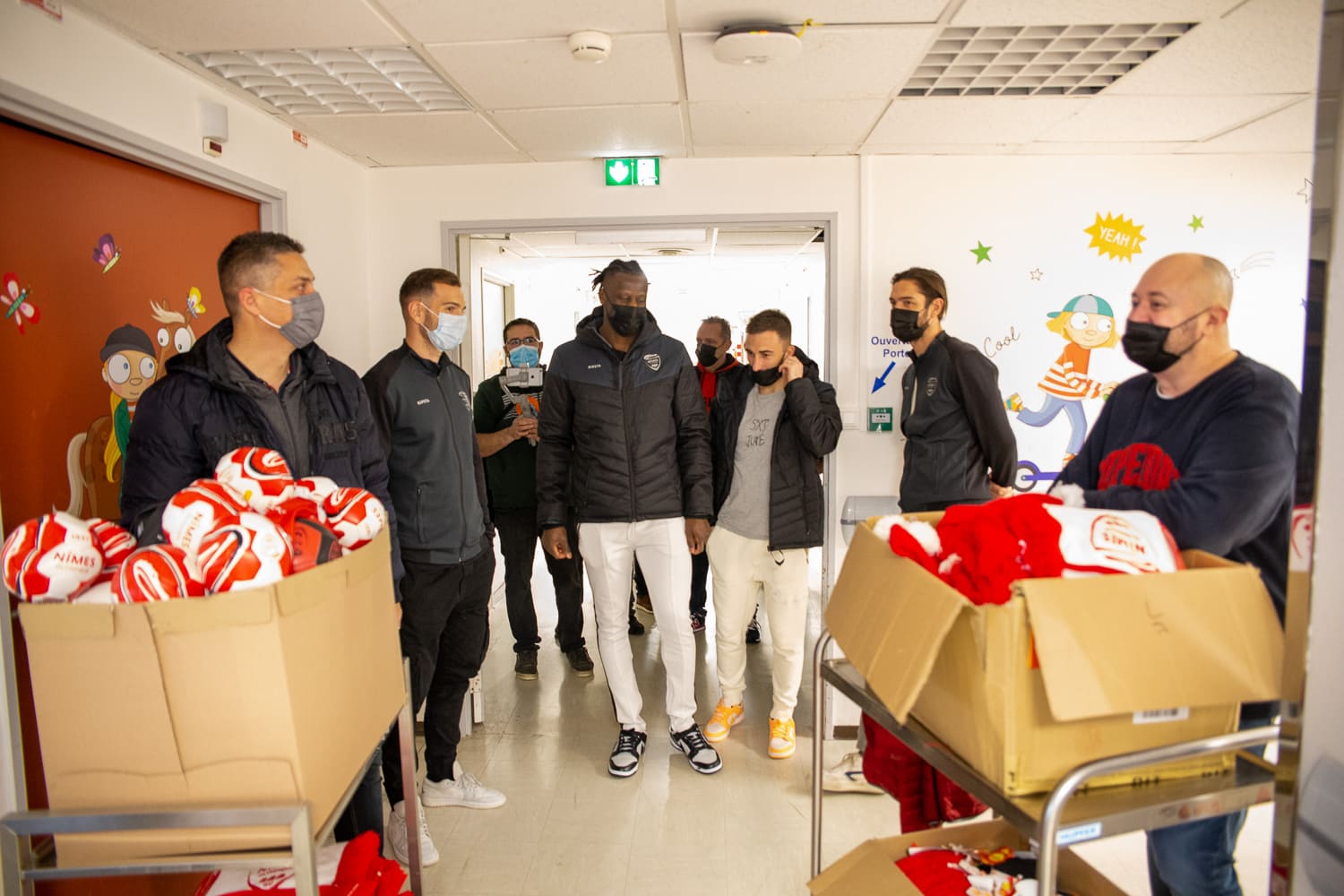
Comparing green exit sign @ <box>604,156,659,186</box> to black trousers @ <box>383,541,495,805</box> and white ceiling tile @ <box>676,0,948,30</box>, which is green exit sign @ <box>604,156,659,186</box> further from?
black trousers @ <box>383,541,495,805</box>

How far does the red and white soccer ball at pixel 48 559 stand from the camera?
106 cm

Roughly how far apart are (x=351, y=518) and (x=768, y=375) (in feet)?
6.11

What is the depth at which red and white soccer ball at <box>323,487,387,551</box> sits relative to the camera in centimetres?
135

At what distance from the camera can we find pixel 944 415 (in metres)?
2.75

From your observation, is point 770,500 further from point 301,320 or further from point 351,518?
point 351,518

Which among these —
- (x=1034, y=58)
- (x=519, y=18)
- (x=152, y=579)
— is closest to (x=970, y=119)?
(x=1034, y=58)

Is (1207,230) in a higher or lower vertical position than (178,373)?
higher

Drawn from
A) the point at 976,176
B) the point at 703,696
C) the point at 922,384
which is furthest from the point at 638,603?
the point at 976,176

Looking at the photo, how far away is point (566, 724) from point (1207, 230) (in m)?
3.26

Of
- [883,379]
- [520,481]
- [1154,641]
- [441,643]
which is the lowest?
[441,643]

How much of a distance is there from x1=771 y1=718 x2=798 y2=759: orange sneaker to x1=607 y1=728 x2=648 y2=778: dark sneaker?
0.48 metres

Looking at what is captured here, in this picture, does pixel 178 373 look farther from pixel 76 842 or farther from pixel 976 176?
pixel 976 176

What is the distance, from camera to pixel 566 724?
3266mm

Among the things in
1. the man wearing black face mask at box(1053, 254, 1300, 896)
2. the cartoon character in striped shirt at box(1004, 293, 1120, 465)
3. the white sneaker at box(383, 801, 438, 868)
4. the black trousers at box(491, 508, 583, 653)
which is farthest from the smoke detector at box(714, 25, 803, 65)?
the white sneaker at box(383, 801, 438, 868)
